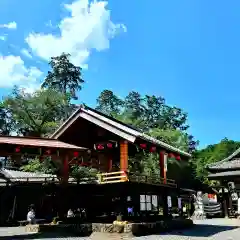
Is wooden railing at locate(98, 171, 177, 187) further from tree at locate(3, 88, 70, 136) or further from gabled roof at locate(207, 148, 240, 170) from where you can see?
tree at locate(3, 88, 70, 136)

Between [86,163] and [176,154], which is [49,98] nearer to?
[86,163]

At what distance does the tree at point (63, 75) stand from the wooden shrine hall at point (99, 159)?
150 ft

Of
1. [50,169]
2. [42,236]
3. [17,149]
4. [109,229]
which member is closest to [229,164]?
[109,229]

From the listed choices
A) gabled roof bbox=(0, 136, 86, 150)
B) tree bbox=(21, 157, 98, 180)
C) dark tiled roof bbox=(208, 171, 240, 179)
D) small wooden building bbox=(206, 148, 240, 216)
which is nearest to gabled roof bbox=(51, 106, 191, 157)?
gabled roof bbox=(0, 136, 86, 150)

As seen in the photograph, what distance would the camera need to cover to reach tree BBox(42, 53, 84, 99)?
69.5 metres

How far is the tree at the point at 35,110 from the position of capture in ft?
150

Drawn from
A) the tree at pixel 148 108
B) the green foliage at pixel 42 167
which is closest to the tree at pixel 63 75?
the tree at pixel 148 108

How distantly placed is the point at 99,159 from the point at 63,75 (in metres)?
46.4

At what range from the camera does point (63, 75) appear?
69.2 meters

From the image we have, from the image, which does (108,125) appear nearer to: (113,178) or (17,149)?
(113,178)

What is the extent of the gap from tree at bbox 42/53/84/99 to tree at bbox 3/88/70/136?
69.1 feet

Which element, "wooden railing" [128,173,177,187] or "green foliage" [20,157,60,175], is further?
"green foliage" [20,157,60,175]

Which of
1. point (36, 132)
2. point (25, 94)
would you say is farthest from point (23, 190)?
point (25, 94)

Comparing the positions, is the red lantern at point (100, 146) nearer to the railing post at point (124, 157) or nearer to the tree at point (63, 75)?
the railing post at point (124, 157)
